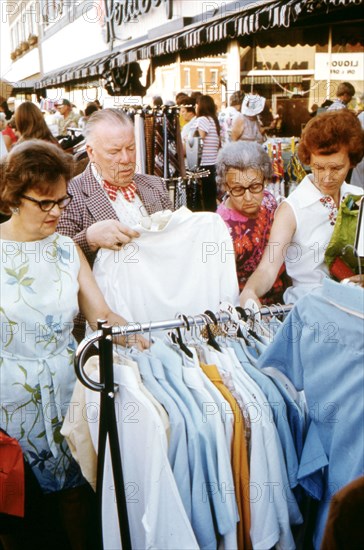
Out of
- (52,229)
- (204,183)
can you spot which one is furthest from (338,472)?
(204,183)

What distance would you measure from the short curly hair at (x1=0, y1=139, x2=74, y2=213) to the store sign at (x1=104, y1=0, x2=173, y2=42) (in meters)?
11.4

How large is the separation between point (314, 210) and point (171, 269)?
0.76m

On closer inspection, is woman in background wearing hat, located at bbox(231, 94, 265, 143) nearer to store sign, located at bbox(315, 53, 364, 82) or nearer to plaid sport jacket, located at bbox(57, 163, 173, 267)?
store sign, located at bbox(315, 53, 364, 82)

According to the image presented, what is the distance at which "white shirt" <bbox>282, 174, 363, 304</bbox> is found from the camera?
2484 mm

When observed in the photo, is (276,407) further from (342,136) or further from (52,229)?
(342,136)

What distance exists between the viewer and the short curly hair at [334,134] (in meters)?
2.46

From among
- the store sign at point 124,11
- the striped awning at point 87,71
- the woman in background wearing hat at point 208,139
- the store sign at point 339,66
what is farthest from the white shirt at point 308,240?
the striped awning at point 87,71

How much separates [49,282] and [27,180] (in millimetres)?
391

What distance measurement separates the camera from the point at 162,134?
15.9 ft

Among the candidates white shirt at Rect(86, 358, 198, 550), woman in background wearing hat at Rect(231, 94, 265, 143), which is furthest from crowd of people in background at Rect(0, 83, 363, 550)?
woman in background wearing hat at Rect(231, 94, 265, 143)

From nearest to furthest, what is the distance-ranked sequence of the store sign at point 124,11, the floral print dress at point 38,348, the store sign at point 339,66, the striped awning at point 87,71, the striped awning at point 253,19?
the floral print dress at point 38,348 < the striped awning at point 253,19 < the store sign at point 339,66 < the store sign at point 124,11 < the striped awning at point 87,71

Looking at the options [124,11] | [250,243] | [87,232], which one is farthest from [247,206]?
[124,11]

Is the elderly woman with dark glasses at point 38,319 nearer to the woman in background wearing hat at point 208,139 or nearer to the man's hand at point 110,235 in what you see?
the man's hand at point 110,235

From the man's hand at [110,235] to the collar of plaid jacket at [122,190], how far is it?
47cm
